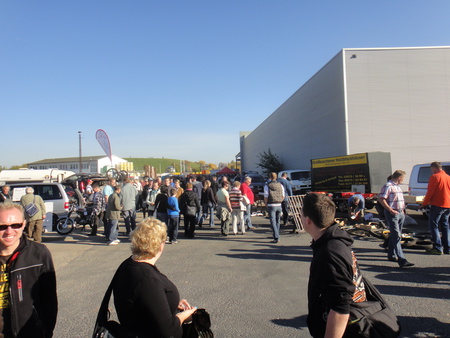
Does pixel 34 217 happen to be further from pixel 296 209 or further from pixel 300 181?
pixel 300 181

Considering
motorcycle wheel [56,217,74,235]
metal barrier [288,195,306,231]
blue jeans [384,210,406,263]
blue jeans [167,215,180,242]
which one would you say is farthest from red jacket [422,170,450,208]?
motorcycle wheel [56,217,74,235]

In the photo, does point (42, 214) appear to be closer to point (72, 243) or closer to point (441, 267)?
point (72, 243)

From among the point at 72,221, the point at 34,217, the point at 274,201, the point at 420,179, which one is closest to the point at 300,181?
the point at 420,179

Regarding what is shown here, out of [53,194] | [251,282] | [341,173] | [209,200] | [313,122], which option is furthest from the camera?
[313,122]

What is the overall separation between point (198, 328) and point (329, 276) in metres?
0.96

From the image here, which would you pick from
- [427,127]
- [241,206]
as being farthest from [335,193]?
[427,127]

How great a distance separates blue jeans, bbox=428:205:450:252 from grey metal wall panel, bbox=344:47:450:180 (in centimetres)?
1640

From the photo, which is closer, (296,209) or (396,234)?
(396,234)

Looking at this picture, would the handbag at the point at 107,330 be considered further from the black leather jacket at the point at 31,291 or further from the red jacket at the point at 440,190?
the red jacket at the point at 440,190

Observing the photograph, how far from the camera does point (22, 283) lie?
7.21 ft

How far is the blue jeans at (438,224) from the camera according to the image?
668 cm

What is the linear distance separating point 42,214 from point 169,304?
23.8ft

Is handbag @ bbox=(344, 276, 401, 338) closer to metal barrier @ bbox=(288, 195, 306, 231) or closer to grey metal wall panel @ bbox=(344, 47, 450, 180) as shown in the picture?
metal barrier @ bbox=(288, 195, 306, 231)

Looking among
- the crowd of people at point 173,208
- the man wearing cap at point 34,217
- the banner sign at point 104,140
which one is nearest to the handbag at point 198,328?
the crowd of people at point 173,208
